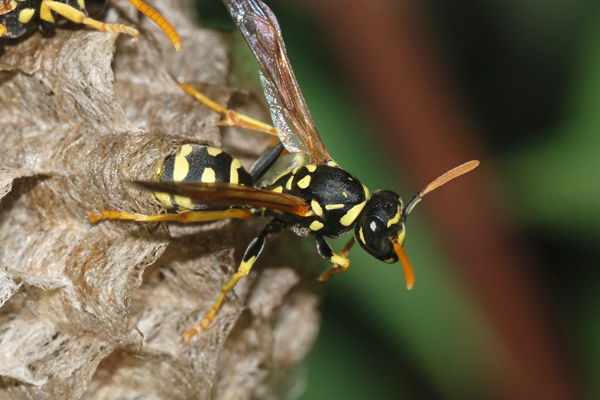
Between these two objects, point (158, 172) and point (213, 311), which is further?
point (213, 311)

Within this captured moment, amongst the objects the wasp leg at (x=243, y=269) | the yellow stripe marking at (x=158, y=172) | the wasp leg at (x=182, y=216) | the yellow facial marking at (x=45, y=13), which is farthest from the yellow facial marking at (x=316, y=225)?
the yellow facial marking at (x=45, y=13)

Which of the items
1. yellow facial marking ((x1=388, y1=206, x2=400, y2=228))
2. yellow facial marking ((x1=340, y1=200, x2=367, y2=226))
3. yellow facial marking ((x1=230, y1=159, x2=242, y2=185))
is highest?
yellow facial marking ((x1=230, y1=159, x2=242, y2=185))

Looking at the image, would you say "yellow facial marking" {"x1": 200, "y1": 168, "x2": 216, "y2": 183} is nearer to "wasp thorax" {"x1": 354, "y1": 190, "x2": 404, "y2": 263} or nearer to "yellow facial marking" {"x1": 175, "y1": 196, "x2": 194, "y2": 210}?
"yellow facial marking" {"x1": 175, "y1": 196, "x2": 194, "y2": 210}

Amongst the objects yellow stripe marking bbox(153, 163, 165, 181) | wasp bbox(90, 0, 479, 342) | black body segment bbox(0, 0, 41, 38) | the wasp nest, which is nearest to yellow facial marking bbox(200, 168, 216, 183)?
wasp bbox(90, 0, 479, 342)

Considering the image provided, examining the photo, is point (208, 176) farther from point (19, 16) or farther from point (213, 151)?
point (19, 16)

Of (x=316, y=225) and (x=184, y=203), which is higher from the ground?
(x=184, y=203)

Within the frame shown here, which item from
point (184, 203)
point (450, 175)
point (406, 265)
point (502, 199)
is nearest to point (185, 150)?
point (184, 203)

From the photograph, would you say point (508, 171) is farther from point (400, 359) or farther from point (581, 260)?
point (400, 359)

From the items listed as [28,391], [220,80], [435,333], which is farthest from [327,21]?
[28,391]
